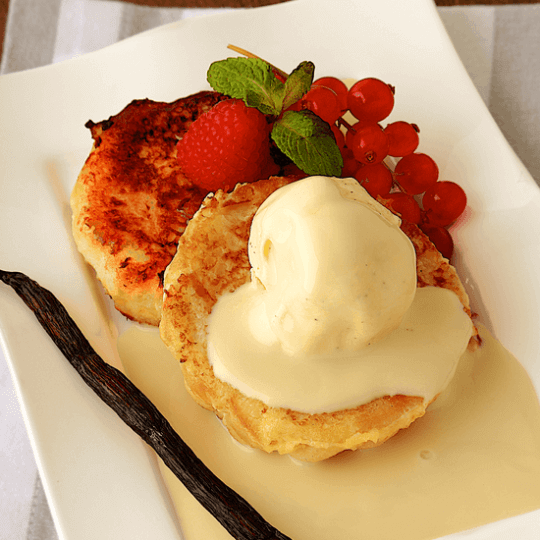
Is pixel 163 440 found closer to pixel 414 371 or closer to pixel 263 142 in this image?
pixel 414 371

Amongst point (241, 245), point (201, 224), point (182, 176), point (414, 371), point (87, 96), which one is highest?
point (87, 96)

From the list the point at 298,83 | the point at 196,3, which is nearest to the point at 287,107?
the point at 298,83

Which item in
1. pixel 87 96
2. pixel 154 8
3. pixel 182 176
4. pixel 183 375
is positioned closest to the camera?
pixel 183 375

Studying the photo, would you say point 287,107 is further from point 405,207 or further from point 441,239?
point 441,239

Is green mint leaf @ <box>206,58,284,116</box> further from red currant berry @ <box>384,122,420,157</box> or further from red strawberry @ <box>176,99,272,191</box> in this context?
red currant berry @ <box>384,122,420,157</box>

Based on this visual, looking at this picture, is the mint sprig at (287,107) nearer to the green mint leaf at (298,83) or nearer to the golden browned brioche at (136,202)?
the green mint leaf at (298,83)

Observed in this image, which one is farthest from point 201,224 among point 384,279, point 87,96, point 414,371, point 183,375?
point 87,96
